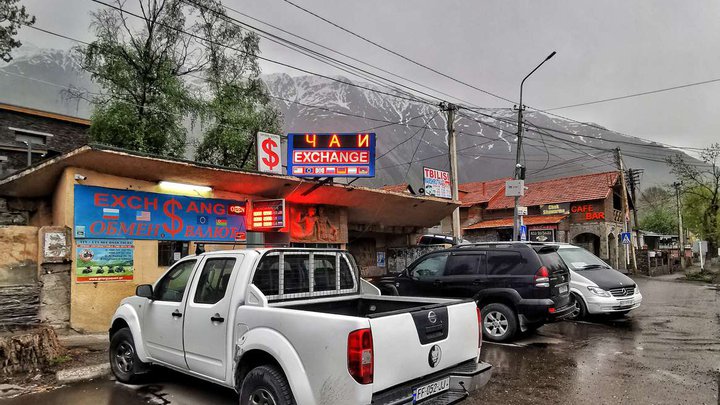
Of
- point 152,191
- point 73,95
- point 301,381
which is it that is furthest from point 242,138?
point 301,381

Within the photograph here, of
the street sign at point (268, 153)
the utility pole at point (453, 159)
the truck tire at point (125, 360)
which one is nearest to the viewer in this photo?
the truck tire at point (125, 360)

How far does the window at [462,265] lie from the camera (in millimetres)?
9031

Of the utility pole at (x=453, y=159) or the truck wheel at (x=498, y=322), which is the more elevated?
the utility pole at (x=453, y=159)

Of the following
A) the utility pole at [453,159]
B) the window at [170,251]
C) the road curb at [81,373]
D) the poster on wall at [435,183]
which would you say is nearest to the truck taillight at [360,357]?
the road curb at [81,373]

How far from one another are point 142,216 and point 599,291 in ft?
34.9

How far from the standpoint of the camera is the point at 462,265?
362 inches

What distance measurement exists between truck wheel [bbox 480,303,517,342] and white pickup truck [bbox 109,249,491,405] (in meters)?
4.07

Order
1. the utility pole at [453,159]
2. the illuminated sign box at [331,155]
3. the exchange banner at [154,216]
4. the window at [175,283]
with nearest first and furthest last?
the window at [175,283] → the exchange banner at [154,216] → the illuminated sign box at [331,155] → the utility pole at [453,159]

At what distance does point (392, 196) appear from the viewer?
49.3 feet

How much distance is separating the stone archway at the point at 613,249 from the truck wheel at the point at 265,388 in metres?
37.3

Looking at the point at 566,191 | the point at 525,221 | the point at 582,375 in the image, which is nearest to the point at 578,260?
the point at 582,375

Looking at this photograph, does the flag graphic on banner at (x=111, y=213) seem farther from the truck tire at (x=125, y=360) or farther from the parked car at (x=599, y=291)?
the parked car at (x=599, y=291)

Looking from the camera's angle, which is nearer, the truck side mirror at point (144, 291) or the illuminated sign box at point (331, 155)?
the truck side mirror at point (144, 291)

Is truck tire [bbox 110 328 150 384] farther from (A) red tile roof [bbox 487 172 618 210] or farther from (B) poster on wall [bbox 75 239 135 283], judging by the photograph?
(A) red tile roof [bbox 487 172 618 210]
